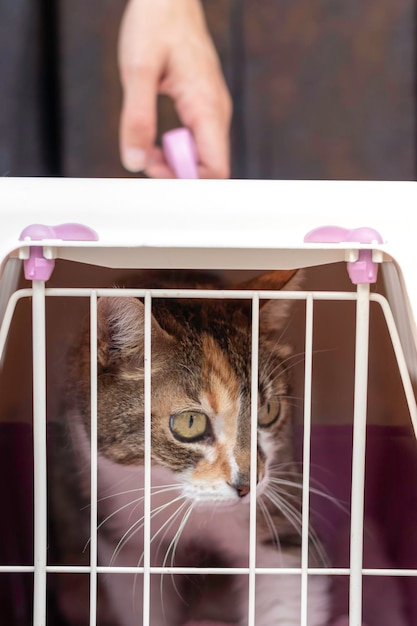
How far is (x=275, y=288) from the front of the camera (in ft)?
2.83

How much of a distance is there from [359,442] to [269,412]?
0.24m

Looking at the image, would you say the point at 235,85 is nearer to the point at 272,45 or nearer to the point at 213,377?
the point at 272,45

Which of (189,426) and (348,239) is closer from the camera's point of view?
(348,239)

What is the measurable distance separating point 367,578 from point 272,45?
885 mm

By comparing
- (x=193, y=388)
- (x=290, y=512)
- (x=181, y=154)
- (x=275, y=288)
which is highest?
(x=181, y=154)

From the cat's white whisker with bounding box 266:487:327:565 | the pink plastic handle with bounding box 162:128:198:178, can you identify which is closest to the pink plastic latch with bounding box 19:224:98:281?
the pink plastic handle with bounding box 162:128:198:178

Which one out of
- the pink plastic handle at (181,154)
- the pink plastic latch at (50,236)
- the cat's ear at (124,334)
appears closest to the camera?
the pink plastic latch at (50,236)

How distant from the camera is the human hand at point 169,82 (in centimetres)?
96

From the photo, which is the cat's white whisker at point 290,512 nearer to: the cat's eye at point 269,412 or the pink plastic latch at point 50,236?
the cat's eye at point 269,412

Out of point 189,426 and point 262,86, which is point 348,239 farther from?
point 262,86

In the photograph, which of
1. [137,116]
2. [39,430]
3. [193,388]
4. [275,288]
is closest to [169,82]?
[137,116]

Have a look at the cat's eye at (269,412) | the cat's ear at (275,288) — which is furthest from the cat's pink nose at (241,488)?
the cat's ear at (275,288)

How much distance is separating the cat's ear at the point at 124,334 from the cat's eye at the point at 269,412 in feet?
0.61

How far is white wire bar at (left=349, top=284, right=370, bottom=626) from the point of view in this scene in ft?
2.19
